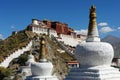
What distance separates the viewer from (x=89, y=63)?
17.4 metres

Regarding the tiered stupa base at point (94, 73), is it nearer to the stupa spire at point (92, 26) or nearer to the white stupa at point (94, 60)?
the white stupa at point (94, 60)

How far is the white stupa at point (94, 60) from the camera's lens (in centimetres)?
1695

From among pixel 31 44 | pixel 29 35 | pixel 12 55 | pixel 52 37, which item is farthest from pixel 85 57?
pixel 52 37

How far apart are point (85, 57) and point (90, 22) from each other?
2.22m

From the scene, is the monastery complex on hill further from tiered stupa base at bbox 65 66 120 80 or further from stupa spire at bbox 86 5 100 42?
tiered stupa base at bbox 65 66 120 80

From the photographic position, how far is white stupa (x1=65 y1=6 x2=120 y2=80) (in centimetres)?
1695

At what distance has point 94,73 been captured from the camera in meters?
16.8

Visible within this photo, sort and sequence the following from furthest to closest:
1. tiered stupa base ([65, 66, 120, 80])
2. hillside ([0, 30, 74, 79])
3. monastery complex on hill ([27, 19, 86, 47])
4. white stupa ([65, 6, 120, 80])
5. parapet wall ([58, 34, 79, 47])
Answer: parapet wall ([58, 34, 79, 47]), monastery complex on hill ([27, 19, 86, 47]), hillside ([0, 30, 74, 79]), white stupa ([65, 6, 120, 80]), tiered stupa base ([65, 66, 120, 80])

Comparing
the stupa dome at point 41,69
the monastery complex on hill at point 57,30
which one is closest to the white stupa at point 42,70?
the stupa dome at point 41,69

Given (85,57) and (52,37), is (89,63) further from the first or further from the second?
(52,37)

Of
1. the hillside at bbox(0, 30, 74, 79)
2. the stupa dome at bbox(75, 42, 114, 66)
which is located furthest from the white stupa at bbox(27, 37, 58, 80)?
the hillside at bbox(0, 30, 74, 79)

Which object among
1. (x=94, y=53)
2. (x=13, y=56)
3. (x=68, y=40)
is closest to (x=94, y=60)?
(x=94, y=53)

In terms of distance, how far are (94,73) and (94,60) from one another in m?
0.79

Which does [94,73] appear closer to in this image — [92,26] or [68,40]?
[92,26]
